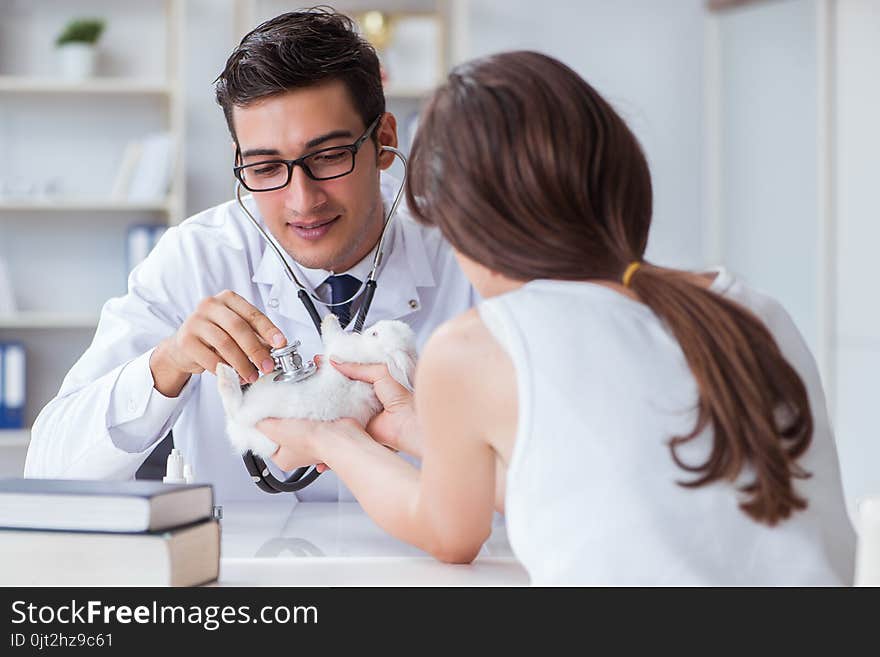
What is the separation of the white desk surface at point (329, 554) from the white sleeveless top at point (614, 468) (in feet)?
0.69

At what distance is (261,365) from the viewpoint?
4.45 ft

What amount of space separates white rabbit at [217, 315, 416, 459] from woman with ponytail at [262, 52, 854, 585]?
34 centimetres

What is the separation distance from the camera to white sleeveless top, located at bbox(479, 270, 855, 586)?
0.84m

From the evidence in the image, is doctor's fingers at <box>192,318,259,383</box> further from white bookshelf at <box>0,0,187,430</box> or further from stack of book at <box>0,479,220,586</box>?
white bookshelf at <box>0,0,187,430</box>

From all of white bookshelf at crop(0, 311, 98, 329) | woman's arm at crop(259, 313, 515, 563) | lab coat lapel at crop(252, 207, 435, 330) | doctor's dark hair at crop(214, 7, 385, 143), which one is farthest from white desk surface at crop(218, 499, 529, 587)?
white bookshelf at crop(0, 311, 98, 329)

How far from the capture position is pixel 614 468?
84 cm

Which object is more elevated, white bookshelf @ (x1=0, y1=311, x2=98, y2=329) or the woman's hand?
the woman's hand

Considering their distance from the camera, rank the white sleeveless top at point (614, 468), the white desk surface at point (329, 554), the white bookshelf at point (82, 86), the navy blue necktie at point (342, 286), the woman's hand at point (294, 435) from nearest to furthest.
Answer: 1. the white sleeveless top at point (614, 468)
2. the white desk surface at point (329, 554)
3. the woman's hand at point (294, 435)
4. the navy blue necktie at point (342, 286)
5. the white bookshelf at point (82, 86)

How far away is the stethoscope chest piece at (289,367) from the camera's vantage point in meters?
1.31

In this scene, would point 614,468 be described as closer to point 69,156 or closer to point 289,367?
point 289,367

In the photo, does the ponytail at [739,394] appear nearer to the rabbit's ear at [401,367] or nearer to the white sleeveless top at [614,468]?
the white sleeveless top at [614,468]

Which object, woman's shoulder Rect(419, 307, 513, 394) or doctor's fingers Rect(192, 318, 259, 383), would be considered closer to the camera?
woman's shoulder Rect(419, 307, 513, 394)

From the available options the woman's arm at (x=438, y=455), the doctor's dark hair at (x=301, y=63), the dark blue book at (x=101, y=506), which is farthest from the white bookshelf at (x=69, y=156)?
the dark blue book at (x=101, y=506)
